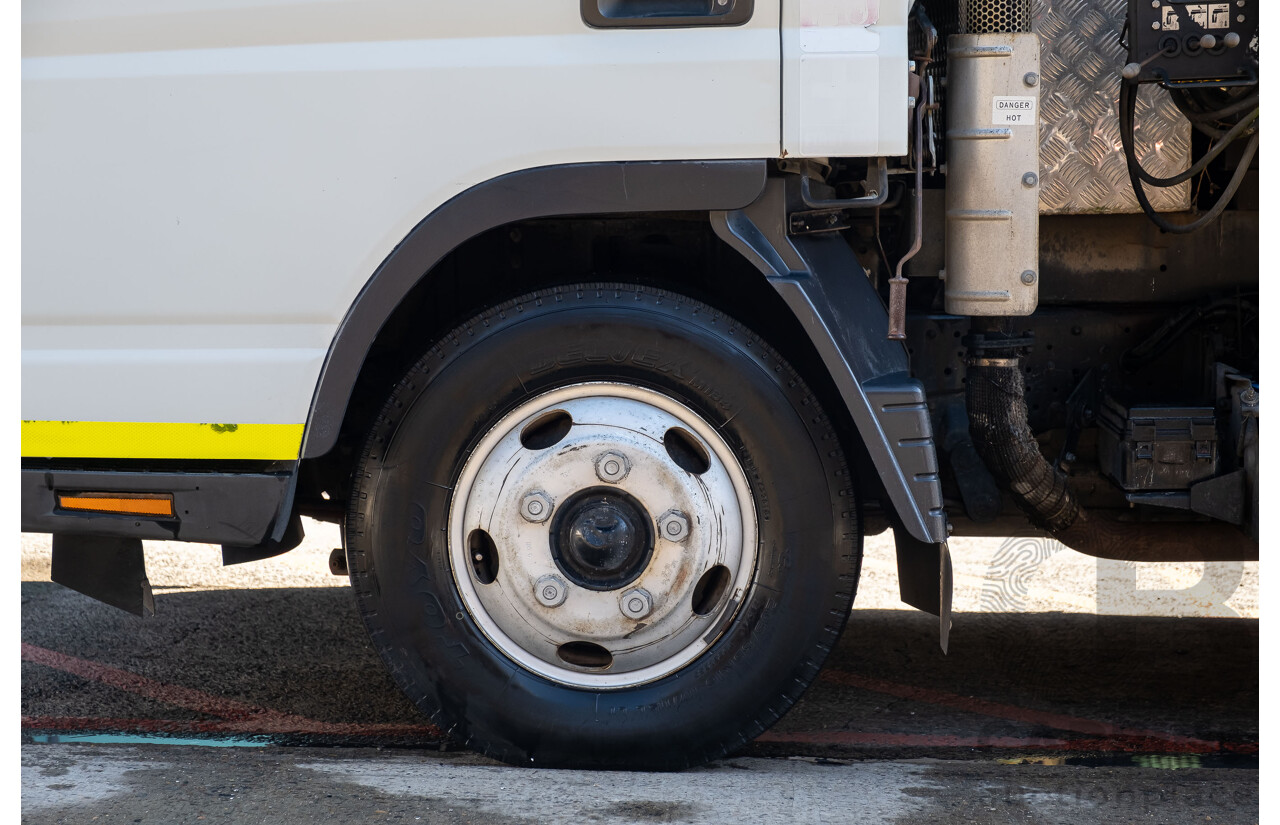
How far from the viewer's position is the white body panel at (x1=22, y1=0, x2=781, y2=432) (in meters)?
2.60

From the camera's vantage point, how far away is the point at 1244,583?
5.00 meters

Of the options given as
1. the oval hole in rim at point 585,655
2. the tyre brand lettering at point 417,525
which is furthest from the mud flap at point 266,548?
the oval hole in rim at point 585,655

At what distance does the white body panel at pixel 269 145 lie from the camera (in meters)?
2.60

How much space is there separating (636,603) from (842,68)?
130 cm

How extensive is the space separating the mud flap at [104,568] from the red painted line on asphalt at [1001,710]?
208 cm

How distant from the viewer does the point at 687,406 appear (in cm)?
276

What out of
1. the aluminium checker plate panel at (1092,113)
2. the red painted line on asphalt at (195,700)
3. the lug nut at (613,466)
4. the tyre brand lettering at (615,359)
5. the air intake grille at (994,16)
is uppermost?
the air intake grille at (994,16)

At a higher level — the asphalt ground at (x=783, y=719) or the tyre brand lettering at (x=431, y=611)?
the tyre brand lettering at (x=431, y=611)

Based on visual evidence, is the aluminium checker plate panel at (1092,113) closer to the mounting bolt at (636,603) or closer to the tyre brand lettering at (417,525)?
the mounting bolt at (636,603)

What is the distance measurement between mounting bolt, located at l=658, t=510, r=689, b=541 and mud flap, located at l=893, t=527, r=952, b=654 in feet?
1.81

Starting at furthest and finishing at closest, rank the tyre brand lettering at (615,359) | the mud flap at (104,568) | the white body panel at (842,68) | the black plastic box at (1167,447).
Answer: the mud flap at (104,568)
the black plastic box at (1167,447)
the tyre brand lettering at (615,359)
the white body panel at (842,68)

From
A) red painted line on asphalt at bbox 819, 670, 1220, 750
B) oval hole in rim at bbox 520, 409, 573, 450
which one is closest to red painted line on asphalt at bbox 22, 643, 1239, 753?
red painted line on asphalt at bbox 819, 670, 1220, 750

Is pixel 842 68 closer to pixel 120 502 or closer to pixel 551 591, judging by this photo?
pixel 551 591

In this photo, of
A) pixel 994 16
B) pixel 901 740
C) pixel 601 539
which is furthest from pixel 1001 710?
pixel 994 16
